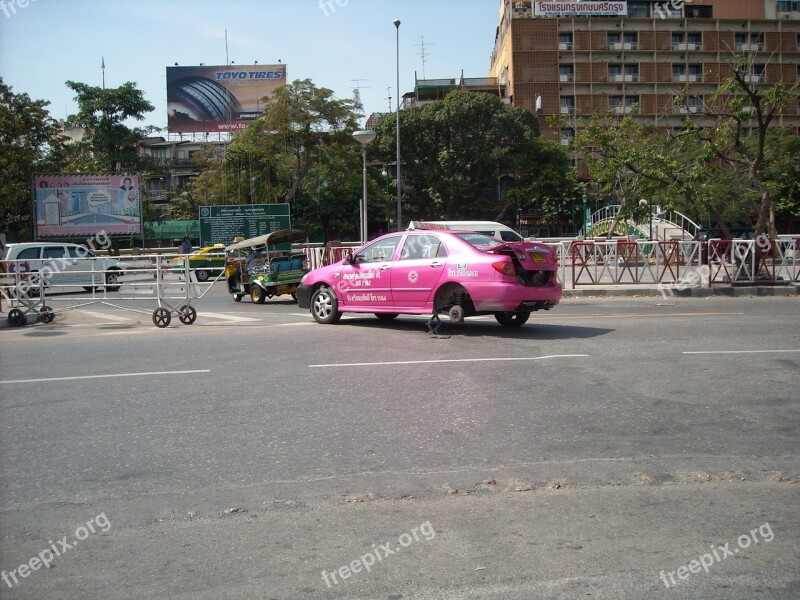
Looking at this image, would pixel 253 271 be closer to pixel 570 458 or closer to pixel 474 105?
pixel 570 458

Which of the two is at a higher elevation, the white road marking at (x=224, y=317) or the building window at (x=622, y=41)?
the building window at (x=622, y=41)

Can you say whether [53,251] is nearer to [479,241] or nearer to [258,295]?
[258,295]

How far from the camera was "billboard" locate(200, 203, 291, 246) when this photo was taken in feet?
118

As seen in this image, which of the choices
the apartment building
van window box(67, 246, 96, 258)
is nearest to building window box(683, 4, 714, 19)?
the apartment building

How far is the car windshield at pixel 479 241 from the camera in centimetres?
1173

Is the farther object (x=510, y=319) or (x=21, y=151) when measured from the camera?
(x=21, y=151)

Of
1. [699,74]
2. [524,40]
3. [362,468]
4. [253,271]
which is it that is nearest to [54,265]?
[253,271]

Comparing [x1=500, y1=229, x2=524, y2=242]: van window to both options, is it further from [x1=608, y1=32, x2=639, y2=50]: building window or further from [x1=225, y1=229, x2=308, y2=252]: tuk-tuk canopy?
[x1=608, y1=32, x2=639, y2=50]: building window

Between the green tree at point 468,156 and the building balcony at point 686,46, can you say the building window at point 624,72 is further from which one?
the green tree at point 468,156

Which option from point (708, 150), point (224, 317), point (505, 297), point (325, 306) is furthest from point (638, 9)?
point (505, 297)

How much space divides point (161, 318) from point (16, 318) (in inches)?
129

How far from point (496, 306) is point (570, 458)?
5.67 metres

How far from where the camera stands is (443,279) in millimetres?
11758

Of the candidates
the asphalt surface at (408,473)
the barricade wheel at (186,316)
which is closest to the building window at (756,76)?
the asphalt surface at (408,473)
